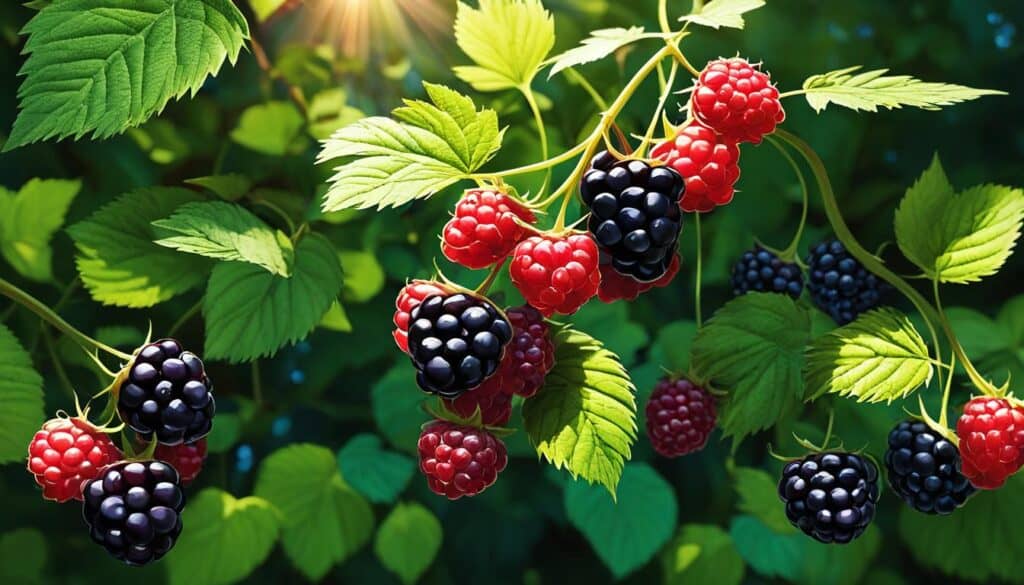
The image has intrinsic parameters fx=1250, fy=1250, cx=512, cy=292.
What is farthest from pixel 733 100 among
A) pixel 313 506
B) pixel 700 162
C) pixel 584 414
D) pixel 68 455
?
pixel 313 506

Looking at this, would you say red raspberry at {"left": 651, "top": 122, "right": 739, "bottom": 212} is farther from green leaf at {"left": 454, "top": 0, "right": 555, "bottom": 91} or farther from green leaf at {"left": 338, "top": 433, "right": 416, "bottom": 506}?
green leaf at {"left": 338, "top": 433, "right": 416, "bottom": 506}

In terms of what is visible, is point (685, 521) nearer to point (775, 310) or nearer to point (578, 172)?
A: point (775, 310)

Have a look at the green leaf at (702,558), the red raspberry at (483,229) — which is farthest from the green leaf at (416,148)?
the green leaf at (702,558)

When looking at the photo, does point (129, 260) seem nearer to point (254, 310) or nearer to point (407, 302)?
point (254, 310)

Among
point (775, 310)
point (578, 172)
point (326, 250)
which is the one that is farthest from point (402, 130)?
point (775, 310)

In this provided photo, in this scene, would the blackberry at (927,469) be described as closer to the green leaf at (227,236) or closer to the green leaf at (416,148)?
the green leaf at (416,148)

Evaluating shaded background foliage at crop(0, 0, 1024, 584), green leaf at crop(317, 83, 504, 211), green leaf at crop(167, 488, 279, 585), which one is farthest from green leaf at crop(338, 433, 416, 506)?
green leaf at crop(317, 83, 504, 211)

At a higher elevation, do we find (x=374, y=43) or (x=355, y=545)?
(x=374, y=43)
